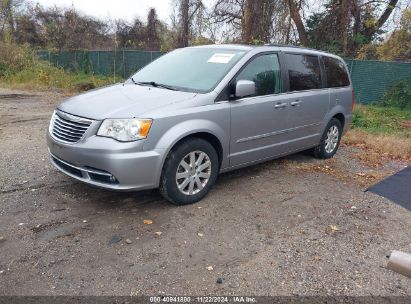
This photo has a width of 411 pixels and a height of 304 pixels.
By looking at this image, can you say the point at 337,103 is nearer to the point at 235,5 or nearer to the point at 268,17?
the point at 268,17

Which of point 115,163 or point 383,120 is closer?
point 115,163

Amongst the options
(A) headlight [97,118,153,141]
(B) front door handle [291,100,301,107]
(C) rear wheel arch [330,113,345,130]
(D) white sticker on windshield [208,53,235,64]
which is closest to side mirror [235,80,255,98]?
(D) white sticker on windshield [208,53,235,64]

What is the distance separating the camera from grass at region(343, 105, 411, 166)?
7.28m

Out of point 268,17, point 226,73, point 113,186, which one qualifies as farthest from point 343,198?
point 268,17

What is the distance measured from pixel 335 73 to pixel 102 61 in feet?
58.8

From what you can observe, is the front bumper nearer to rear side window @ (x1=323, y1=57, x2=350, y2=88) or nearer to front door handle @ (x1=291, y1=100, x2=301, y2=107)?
front door handle @ (x1=291, y1=100, x2=301, y2=107)

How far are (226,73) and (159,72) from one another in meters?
1.01

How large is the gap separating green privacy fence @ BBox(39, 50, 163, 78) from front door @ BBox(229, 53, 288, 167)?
49.5ft

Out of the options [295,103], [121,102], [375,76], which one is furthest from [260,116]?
[375,76]

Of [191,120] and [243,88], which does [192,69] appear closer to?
[243,88]

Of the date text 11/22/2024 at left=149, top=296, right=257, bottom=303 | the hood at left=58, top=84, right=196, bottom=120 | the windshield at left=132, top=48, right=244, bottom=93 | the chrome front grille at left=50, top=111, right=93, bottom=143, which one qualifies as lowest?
the date text 11/22/2024 at left=149, top=296, right=257, bottom=303

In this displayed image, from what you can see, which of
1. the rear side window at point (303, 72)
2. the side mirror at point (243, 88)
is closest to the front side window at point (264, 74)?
A: the side mirror at point (243, 88)

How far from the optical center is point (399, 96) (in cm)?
1359

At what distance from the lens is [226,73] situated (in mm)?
4613
